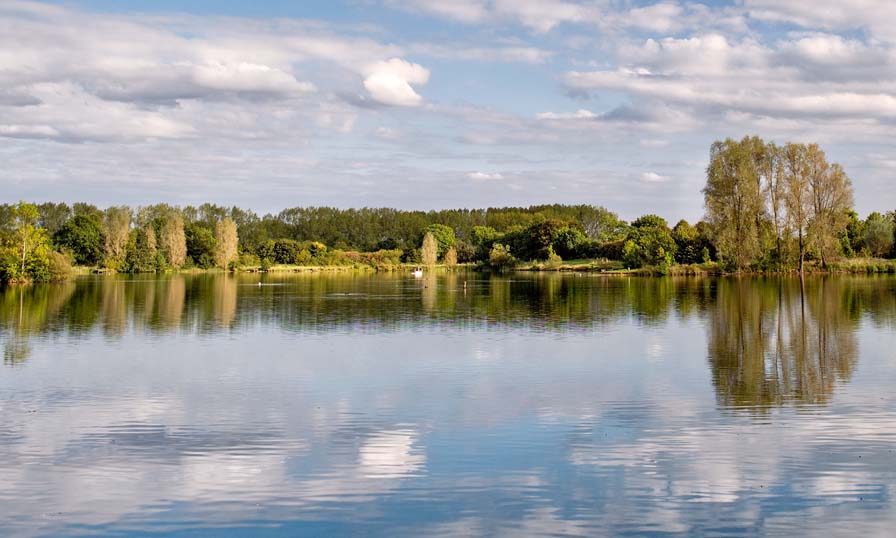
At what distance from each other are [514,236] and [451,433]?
4344 inches

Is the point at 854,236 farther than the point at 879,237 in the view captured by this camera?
Yes

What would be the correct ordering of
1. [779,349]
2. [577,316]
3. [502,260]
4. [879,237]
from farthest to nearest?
1. [502,260]
2. [879,237]
3. [577,316]
4. [779,349]

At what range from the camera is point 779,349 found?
19922 millimetres

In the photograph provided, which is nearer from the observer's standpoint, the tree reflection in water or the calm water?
the calm water

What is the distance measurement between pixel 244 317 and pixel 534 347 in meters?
14.7

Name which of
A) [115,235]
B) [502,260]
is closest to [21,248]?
[115,235]

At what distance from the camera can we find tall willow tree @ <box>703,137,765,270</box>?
211ft

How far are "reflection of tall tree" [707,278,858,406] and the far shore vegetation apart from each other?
99.8 feet

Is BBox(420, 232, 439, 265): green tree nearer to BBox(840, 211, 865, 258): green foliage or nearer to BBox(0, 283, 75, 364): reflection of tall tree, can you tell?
BBox(840, 211, 865, 258): green foliage

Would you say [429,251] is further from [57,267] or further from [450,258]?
[57,267]

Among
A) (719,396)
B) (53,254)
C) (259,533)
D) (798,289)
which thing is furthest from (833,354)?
(53,254)

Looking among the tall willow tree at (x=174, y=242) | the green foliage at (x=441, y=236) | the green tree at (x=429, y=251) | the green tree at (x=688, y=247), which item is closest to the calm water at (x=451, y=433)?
the green tree at (x=688, y=247)

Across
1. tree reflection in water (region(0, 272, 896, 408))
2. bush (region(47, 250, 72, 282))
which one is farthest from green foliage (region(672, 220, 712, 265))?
bush (region(47, 250, 72, 282))

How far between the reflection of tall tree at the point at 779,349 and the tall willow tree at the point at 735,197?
28746 millimetres
